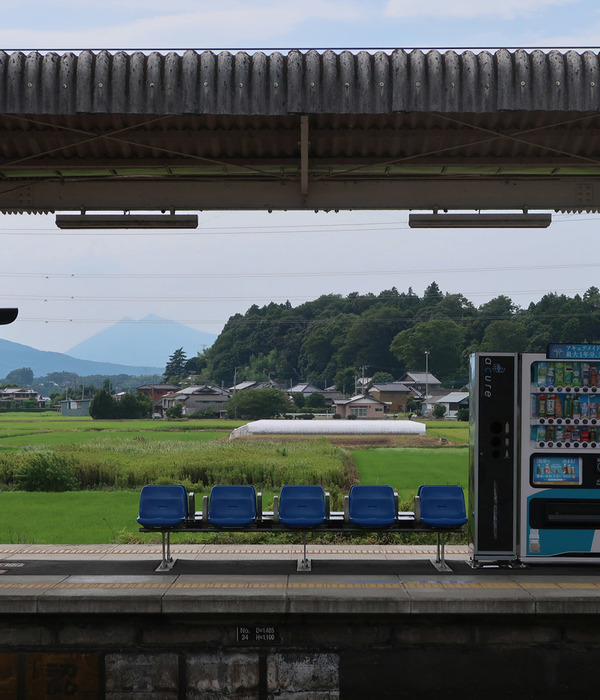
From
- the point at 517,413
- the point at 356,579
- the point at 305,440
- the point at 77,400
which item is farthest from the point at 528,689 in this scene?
the point at 77,400

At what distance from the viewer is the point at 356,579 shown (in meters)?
8.80

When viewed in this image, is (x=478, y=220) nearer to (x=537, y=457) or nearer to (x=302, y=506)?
(x=537, y=457)

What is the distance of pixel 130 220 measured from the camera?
9.80 metres

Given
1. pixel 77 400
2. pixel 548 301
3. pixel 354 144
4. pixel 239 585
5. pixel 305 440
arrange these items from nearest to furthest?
pixel 239 585, pixel 354 144, pixel 548 301, pixel 305 440, pixel 77 400

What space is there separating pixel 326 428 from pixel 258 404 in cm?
458

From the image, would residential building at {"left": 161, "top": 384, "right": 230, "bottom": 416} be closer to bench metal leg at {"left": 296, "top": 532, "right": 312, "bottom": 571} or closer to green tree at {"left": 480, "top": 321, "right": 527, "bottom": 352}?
green tree at {"left": 480, "top": 321, "right": 527, "bottom": 352}

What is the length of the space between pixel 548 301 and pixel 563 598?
12.0m

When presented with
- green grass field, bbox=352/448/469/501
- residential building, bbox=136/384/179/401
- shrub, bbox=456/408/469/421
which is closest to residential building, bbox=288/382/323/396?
shrub, bbox=456/408/469/421

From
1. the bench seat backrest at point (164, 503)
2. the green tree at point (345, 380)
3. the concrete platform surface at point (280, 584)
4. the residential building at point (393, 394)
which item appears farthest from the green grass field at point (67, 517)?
the green tree at point (345, 380)

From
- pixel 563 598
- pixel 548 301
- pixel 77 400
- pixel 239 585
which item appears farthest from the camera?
pixel 77 400

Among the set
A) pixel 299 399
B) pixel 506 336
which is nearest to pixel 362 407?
pixel 299 399

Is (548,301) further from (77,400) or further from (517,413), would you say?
(77,400)

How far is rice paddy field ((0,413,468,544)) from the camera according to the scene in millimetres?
12570

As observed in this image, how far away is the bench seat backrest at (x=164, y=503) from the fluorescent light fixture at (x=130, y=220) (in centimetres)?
334
